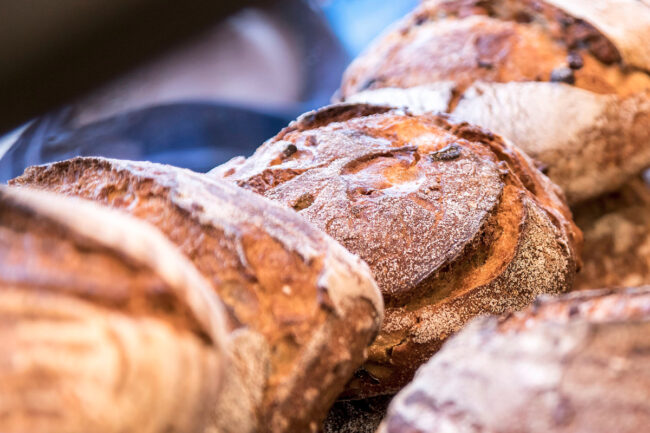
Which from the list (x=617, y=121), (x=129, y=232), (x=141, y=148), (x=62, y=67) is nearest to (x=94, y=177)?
(x=62, y=67)

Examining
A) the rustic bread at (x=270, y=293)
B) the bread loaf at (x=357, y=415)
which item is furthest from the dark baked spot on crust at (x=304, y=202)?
the bread loaf at (x=357, y=415)

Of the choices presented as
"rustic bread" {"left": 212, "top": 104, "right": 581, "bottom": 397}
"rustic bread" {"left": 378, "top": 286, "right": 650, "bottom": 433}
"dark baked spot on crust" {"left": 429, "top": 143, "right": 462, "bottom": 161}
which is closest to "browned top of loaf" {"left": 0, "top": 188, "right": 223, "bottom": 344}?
"rustic bread" {"left": 378, "top": 286, "right": 650, "bottom": 433}

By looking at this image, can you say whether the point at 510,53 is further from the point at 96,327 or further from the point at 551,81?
the point at 96,327

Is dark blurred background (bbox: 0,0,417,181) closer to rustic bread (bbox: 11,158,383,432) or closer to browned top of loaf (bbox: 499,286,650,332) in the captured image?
rustic bread (bbox: 11,158,383,432)

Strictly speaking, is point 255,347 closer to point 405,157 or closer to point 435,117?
point 405,157

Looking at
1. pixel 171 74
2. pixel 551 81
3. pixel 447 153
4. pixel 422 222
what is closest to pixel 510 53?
pixel 551 81
